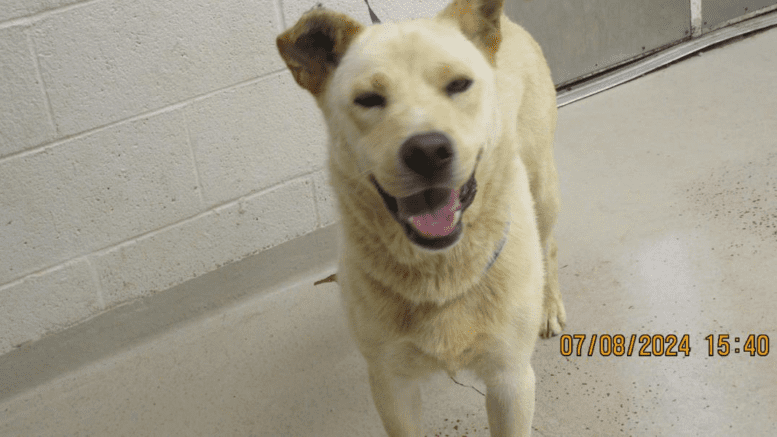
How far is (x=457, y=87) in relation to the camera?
1541mm

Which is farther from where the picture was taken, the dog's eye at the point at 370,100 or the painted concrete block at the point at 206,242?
the painted concrete block at the point at 206,242

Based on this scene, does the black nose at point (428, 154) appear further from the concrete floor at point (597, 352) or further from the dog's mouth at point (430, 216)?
the concrete floor at point (597, 352)

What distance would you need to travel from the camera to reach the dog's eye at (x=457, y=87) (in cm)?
153

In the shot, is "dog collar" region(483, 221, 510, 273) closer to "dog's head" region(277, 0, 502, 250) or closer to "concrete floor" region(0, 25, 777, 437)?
"dog's head" region(277, 0, 502, 250)

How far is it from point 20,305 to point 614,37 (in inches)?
127

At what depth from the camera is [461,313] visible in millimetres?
1729

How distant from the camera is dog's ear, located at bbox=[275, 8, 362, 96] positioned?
5.25 ft

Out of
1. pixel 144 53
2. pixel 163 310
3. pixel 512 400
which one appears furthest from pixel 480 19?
pixel 163 310

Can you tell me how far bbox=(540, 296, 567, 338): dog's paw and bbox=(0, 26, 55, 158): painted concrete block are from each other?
5.68ft

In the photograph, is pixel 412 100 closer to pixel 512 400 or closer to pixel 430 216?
pixel 430 216

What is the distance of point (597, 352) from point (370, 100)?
1.32 meters

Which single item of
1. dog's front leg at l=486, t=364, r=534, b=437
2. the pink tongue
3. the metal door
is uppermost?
the pink tongue

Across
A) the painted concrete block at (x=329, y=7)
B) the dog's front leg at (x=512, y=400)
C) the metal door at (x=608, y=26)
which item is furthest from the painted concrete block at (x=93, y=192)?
the metal door at (x=608, y=26)

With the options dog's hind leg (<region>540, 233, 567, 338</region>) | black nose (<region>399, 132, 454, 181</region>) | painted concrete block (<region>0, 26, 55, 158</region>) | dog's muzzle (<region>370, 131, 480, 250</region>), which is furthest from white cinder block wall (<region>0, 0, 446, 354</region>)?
black nose (<region>399, 132, 454, 181</region>)
